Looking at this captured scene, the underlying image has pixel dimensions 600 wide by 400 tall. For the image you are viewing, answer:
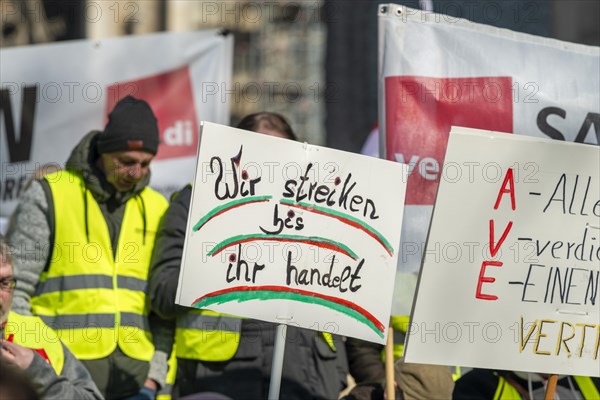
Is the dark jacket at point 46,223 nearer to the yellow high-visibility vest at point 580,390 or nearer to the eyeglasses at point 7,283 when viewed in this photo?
the eyeglasses at point 7,283

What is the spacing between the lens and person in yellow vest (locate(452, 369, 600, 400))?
4.31 meters

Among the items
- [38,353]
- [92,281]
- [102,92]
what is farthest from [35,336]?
[102,92]

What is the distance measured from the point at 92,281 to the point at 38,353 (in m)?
0.61

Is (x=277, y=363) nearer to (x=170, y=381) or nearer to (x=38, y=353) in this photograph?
(x=170, y=381)

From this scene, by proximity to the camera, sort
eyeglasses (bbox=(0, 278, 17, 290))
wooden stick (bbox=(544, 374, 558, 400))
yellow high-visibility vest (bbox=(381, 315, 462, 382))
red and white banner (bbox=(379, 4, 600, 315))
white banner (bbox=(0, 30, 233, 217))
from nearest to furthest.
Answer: eyeglasses (bbox=(0, 278, 17, 290)) < wooden stick (bbox=(544, 374, 558, 400)) < red and white banner (bbox=(379, 4, 600, 315)) < yellow high-visibility vest (bbox=(381, 315, 462, 382)) < white banner (bbox=(0, 30, 233, 217))

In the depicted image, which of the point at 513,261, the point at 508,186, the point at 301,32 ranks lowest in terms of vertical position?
the point at 513,261

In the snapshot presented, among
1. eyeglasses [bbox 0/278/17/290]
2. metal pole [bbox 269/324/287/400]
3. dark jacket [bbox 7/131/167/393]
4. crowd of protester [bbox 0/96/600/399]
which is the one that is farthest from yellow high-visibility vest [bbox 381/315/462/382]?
eyeglasses [bbox 0/278/17/290]

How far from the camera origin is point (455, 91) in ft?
15.3

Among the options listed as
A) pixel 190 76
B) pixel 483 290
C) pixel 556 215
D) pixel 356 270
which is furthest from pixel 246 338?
pixel 190 76

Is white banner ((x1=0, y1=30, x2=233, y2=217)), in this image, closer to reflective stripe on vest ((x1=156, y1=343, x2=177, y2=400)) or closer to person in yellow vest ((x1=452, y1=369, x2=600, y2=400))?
reflective stripe on vest ((x1=156, y1=343, x2=177, y2=400))

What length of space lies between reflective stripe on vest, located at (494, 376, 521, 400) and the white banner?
112 inches

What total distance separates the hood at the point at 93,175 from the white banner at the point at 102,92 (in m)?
1.96

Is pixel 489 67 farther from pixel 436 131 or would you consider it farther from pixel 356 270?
pixel 356 270

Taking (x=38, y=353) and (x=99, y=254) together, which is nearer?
(x=38, y=353)
